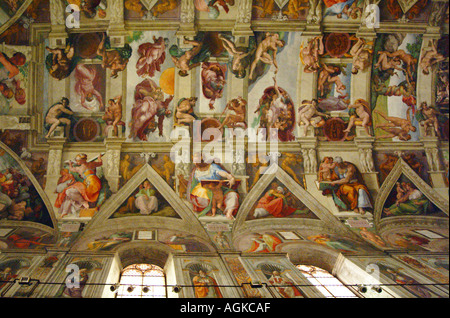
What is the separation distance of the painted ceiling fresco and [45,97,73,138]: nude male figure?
3cm

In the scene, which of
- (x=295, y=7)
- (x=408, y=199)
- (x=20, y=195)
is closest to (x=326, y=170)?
(x=408, y=199)

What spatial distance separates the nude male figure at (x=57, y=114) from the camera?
13.9 meters

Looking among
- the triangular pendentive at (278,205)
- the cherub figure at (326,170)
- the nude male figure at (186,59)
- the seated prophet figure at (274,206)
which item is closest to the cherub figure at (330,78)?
the cherub figure at (326,170)

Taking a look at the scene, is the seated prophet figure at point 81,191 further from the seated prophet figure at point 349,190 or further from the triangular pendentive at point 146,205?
the seated prophet figure at point 349,190

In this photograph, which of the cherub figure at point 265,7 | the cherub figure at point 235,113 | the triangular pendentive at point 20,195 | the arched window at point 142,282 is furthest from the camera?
the cherub figure at point 235,113

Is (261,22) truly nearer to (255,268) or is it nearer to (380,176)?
(380,176)

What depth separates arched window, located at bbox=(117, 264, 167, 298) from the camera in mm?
10484

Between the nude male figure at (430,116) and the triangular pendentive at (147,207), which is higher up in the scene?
the nude male figure at (430,116)

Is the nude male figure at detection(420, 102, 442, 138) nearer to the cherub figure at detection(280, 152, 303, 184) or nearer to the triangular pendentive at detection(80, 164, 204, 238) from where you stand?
the cherub figure at detection(280, 152, 303, 184)

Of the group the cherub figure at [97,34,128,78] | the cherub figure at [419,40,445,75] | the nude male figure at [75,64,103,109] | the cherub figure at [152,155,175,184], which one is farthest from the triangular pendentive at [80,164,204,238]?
the cherub figure at [419,40,445,75]

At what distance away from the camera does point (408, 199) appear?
14.0 meters

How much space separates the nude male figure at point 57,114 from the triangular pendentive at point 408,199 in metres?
10.2

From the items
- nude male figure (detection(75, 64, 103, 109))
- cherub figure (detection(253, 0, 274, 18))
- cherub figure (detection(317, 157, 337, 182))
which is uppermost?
cherub figure (detection(253, 0, 274, 18))

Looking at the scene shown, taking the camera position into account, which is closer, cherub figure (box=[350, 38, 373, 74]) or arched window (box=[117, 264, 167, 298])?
arched window (box=[117, 264, 167, 298])
